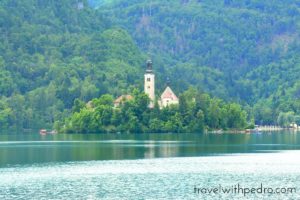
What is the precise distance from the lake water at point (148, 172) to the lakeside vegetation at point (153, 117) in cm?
6715

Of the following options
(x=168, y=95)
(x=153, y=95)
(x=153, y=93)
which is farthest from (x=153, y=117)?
(x=168, y=95)

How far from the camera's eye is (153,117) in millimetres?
181500

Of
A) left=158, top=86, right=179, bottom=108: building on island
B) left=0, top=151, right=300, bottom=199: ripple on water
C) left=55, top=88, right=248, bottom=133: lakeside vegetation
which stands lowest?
left=0, top=151, right=300, bottom=199: ripple on water

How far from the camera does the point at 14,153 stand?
10438cm

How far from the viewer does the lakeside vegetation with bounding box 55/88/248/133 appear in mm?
180750

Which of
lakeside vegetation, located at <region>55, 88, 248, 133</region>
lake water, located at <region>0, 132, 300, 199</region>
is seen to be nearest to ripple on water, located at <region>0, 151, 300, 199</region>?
lake water, located at <region>0, 132, 300, 199</region>

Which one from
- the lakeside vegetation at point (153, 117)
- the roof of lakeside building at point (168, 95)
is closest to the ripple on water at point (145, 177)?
the lakeside vegetation at point (153, 117)

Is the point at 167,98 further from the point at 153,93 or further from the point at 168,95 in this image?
the point at 153,93

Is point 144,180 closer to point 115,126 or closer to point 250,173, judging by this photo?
point 250,173

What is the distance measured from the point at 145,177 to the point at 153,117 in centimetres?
10691

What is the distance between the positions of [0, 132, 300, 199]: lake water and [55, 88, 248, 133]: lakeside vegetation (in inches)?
2644

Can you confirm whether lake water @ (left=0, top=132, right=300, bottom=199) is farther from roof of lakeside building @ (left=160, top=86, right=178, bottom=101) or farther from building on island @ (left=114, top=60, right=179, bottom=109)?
roof of lakeside building @ (left=160, top=86, right=178, bottom=101)

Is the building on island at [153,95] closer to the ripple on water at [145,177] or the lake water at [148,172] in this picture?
the lake water at [148,172]

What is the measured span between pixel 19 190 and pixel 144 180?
34.2 feet
